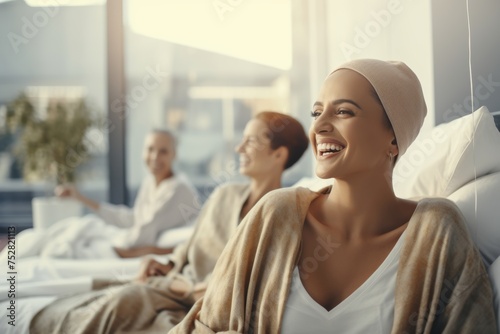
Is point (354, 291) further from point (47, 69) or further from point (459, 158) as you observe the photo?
point (47, 69)

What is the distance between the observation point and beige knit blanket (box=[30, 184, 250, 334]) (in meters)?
1.88

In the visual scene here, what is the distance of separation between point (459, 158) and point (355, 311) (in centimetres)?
52

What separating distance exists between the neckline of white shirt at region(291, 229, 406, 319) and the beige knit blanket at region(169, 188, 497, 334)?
2 centimetres

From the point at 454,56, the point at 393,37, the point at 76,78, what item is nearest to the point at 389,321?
the point at 454,56

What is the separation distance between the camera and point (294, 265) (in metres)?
1.43

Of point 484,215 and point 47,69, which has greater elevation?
point 47,69

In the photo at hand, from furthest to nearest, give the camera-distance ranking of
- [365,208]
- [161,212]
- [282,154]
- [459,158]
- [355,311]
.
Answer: [161,212], [282,154], [459,158], [365,208], [355,311]

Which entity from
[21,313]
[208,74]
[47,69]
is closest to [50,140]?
[47,69]

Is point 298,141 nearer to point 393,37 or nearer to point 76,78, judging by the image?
point 393,37

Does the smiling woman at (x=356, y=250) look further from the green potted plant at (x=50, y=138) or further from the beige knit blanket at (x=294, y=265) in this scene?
the green potted plant at (x=50, y=138)

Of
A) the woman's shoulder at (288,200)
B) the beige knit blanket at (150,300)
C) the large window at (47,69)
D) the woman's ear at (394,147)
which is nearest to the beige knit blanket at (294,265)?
the woman's shoulder at (288,200)

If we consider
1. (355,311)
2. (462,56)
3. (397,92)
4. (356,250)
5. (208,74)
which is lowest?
(355,311)

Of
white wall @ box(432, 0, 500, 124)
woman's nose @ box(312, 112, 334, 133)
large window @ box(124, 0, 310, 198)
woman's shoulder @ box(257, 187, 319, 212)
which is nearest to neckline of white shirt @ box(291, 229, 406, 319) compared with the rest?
woman's shoulder @ box(257, 187, 319, 212)

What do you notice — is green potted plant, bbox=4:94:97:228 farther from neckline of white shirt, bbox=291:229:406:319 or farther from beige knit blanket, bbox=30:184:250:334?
neckline of white shirt, bbox=291:229:406:319
